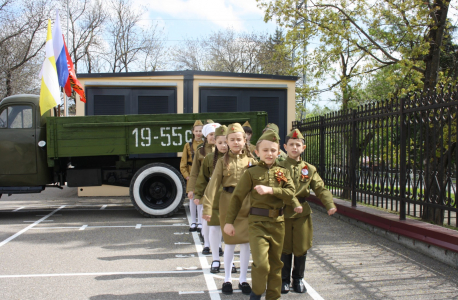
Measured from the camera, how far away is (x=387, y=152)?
6.45m

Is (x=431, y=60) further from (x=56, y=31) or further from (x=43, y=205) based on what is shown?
(x=43, y=205)

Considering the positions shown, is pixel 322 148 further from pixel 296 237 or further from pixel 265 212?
pixel 265 212

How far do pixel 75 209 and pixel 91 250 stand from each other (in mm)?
4318

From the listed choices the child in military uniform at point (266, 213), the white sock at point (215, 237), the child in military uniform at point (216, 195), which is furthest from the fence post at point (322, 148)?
the child in military uniform at point (266, 213)

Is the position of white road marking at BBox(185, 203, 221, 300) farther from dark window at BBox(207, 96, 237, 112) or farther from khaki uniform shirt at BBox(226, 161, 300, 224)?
dark window at BBox(207, 96, 237, 112)

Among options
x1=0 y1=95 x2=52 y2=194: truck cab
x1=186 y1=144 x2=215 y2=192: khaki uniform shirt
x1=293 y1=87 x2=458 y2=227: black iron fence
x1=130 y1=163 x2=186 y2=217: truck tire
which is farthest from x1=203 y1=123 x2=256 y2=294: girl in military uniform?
x1=0 y1=95 x2=52 y2=194: truck cab

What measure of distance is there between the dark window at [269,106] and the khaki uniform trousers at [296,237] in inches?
283

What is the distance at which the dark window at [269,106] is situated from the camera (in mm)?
11023

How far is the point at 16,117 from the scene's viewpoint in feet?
27.4

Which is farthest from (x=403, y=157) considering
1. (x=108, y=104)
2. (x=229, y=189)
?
(x=108, y=104)

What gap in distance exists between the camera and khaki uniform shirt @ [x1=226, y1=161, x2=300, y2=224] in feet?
11.4

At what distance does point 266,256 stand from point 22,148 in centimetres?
646

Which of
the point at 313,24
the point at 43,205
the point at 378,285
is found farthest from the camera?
the point at 313,24

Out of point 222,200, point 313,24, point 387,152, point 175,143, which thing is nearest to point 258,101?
point 313,24
